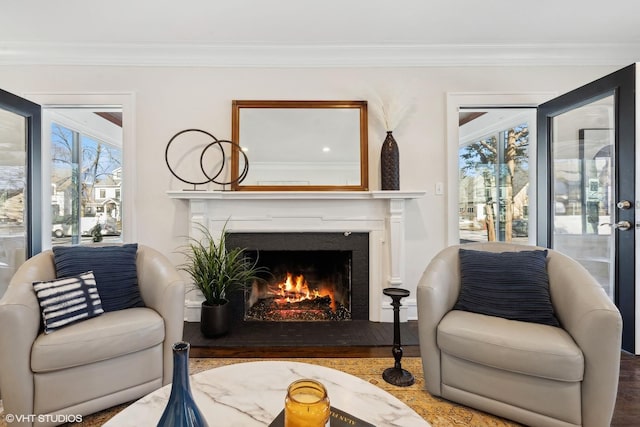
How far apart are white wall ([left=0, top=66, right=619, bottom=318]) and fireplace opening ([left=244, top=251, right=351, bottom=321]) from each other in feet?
2.13

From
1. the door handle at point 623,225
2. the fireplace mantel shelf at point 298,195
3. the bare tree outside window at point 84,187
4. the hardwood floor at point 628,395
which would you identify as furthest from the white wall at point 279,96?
the hardwood floor at point 628,395

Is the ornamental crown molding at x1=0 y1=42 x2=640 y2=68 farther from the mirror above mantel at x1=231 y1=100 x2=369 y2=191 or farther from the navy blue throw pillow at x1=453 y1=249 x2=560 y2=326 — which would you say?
the navy blue throw pillow at x1=453 y1=249 x2=560 y2=326

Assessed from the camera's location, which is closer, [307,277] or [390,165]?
[390,165]

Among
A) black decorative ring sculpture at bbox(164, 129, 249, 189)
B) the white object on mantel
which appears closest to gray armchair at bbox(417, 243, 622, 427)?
the white object on mantel

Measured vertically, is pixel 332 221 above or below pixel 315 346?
above

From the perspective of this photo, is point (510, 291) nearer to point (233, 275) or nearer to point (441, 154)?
point (441, 154)

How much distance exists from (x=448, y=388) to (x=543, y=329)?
0.55 meters

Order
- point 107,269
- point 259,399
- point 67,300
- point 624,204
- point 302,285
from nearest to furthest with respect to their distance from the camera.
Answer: point 259,399
point 67,300
point 107,269
point 624,204
point 302,285

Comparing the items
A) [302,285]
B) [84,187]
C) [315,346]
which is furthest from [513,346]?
[84,187]

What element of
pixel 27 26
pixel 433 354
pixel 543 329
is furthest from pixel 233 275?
pixel 27 26

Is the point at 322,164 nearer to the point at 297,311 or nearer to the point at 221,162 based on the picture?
the point at 221,162

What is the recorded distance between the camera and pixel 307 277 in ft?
9.89

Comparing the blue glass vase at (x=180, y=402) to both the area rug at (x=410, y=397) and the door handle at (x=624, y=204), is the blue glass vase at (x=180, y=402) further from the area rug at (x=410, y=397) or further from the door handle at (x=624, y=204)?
the door handle at (x=624, y=204)

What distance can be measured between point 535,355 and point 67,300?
221cm
